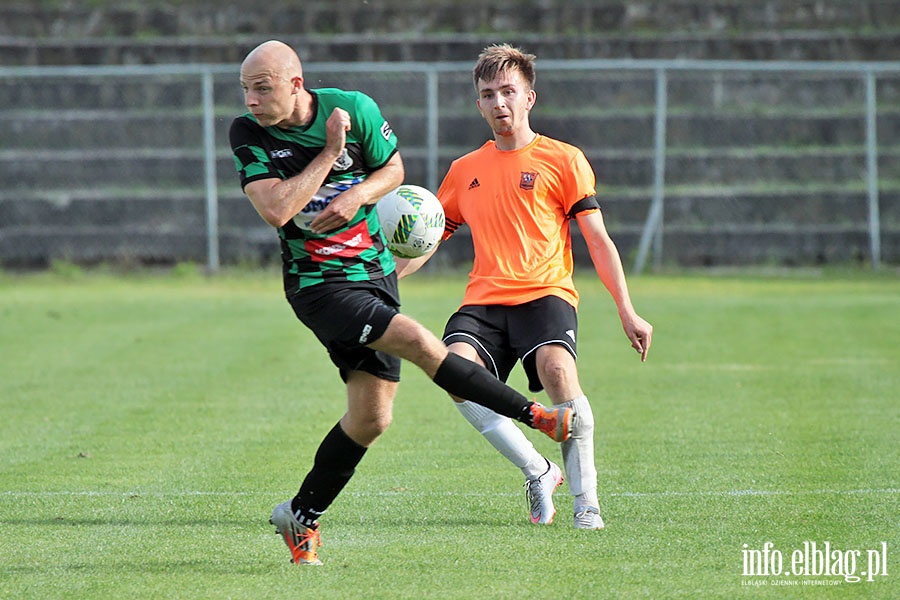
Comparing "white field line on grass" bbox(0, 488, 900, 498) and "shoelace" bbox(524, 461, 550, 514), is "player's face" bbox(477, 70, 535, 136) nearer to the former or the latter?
"shoelace" bbox(524, 461, 550, 514)

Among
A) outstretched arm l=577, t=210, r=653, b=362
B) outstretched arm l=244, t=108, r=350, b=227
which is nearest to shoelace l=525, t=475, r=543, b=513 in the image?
outstretched arm l=577, t=210, r=653, b=362

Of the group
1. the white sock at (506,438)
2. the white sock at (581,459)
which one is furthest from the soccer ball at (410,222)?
the white sock at (581,459)

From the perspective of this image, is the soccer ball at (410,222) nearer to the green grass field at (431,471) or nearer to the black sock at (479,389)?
the black sock at (479,389)

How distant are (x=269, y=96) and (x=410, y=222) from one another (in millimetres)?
929

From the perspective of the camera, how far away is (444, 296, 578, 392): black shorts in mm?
5961

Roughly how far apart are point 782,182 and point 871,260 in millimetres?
1877

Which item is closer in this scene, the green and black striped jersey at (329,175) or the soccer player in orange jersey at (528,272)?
the green and black striped jersey at (329,175)

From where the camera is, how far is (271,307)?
1622cm

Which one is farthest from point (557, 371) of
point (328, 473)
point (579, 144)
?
point (579, 144)

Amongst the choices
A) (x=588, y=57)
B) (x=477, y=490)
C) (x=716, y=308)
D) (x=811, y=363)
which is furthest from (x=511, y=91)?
(x=588, y=57)

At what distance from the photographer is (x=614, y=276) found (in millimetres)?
5910

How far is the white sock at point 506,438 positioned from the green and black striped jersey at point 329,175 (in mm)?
1166

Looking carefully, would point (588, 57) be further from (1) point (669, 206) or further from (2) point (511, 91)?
(2) point (511, 91)

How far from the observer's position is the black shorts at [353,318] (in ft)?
16.2
